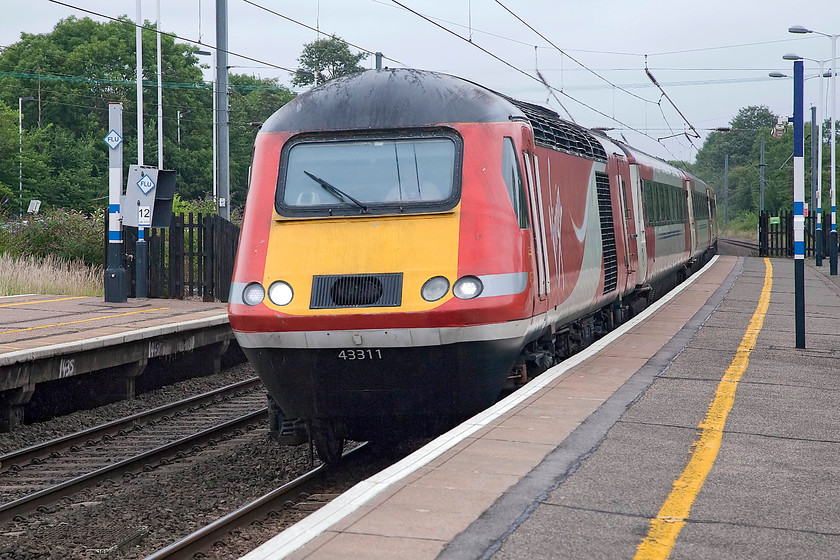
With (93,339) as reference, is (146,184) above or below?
above

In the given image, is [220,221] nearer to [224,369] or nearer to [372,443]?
[224,369]

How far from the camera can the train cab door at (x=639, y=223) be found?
52.6 feet

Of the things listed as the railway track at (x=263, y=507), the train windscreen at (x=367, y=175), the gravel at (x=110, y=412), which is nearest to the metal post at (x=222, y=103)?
the gravel at (x=110, y=412)

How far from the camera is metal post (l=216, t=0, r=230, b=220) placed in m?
22.9

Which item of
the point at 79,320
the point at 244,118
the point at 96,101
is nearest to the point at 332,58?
the point at 244,118

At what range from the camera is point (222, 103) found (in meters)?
23.1

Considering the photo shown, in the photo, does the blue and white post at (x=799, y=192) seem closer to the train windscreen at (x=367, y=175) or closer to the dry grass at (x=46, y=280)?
the train windscreen at (x=367, y=175)

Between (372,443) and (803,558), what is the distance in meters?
5.71

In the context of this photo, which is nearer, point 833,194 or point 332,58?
point 833,194

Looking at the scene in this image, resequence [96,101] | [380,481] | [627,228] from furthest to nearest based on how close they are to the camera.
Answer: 1. [96,101]
2. [627,228]
3. [380,481]

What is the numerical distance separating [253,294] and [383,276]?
1.01m

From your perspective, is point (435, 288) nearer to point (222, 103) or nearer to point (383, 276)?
point (383, 276)

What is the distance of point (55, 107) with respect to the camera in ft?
207

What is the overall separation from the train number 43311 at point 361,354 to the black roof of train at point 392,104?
1.92 metres
